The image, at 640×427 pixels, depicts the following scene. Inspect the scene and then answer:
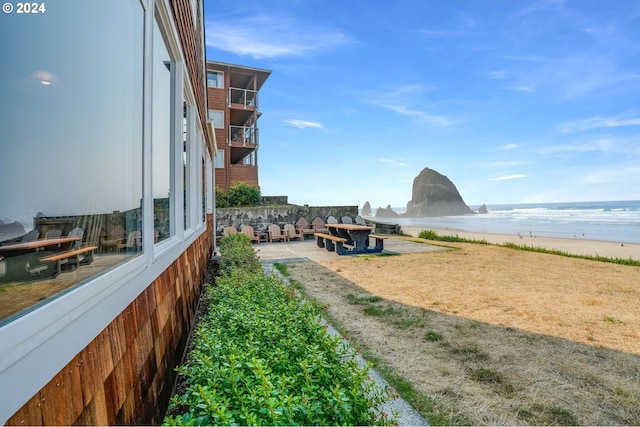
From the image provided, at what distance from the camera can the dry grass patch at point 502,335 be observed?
234cm

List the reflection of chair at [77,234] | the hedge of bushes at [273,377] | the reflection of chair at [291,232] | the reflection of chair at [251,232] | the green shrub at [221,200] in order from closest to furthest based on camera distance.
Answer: the reflection of chair at [77,234] → the hedge of bushes at [273,377] → the reflection of chair at [251,232] → the reflection of chair at [291,232] → the green shrub at [221,200]

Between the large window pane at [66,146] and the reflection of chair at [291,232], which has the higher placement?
the large window pane at [66,146]

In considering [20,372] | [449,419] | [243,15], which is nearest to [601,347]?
[449,419]

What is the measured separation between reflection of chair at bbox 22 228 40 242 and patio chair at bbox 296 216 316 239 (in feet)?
41.5

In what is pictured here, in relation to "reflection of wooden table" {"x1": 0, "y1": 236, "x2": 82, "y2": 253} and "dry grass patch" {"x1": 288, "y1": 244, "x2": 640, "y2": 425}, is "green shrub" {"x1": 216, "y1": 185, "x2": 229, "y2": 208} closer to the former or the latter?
"dry grass patch" {"x1": 288, "y1": 244, "x2": 640, "y2": 425}

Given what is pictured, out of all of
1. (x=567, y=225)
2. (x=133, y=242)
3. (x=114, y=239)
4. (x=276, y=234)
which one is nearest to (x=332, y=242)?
(x=276, y=234)

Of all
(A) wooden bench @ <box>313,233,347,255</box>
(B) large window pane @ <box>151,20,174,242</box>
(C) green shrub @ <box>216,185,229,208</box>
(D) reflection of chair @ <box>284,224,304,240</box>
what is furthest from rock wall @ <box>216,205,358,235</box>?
(B) large window pane @ <box>151,20,174,242</box>

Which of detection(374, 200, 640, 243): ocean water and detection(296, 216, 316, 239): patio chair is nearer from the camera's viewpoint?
detection(296, 216, 316, 239): patio chair

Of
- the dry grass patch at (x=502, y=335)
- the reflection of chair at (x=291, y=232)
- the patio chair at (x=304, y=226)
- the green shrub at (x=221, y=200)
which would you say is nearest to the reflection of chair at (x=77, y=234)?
the dry grass patch at (x=502, y=335)

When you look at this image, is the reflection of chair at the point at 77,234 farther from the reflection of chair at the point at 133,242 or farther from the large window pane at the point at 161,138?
the large window pane at the point at 161,138

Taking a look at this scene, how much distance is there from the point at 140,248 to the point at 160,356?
75 cm

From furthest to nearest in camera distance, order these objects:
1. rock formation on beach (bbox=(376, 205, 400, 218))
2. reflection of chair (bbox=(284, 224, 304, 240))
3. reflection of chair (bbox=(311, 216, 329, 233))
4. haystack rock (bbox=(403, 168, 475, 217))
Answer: rock formation on beach (bbox=(376, 205, 400, 218)), haystack rock (bbox=(403, 168, 475, 217)), reflection of chair (bbox=(311, 216, 329, 233)), reflection of chair (bbox=(284, 224, 304, 240))

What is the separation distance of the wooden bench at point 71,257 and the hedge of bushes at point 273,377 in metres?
0.59

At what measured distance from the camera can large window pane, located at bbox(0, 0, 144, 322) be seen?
73 centimetres
